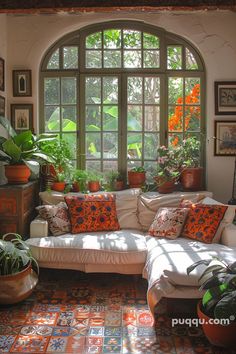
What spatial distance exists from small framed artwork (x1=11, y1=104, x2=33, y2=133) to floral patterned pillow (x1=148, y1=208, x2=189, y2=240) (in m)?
2.05

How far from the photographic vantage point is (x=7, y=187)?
401 centimetres

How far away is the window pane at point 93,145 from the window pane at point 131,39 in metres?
1.23

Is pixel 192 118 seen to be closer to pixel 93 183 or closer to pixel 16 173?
pixel 93 183

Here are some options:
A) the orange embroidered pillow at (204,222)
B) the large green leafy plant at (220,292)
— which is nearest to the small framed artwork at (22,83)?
the orange embroidered pillow at (204,222)

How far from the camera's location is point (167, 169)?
4727 mm

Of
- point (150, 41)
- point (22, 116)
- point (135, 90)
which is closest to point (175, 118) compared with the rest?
point (135, 90)

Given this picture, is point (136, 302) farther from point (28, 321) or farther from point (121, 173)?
point (121, 173)

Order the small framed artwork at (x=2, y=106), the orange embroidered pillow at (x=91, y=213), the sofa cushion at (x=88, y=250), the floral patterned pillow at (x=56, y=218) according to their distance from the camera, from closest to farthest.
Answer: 1. the sofa cushion at (x=88, y=250)
2. the floral patterned pillow at (x=56, y=218)
3. the orange embroidered pillow at (x=91, y=213)
4. the small framed artwork at (x=2, y=106)

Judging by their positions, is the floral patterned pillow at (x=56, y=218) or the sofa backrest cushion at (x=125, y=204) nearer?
the floral patterned pillow at (x=56, y=218)

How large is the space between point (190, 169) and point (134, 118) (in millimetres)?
1006

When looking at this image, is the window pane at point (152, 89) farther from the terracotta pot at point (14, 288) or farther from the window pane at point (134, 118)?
the terracotta pot at point (14, 288)

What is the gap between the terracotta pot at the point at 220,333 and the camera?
2539 millimetres

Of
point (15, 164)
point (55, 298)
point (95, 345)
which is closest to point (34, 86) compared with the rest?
point (15, 164)

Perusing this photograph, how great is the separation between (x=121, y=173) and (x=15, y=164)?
4.75 feet
